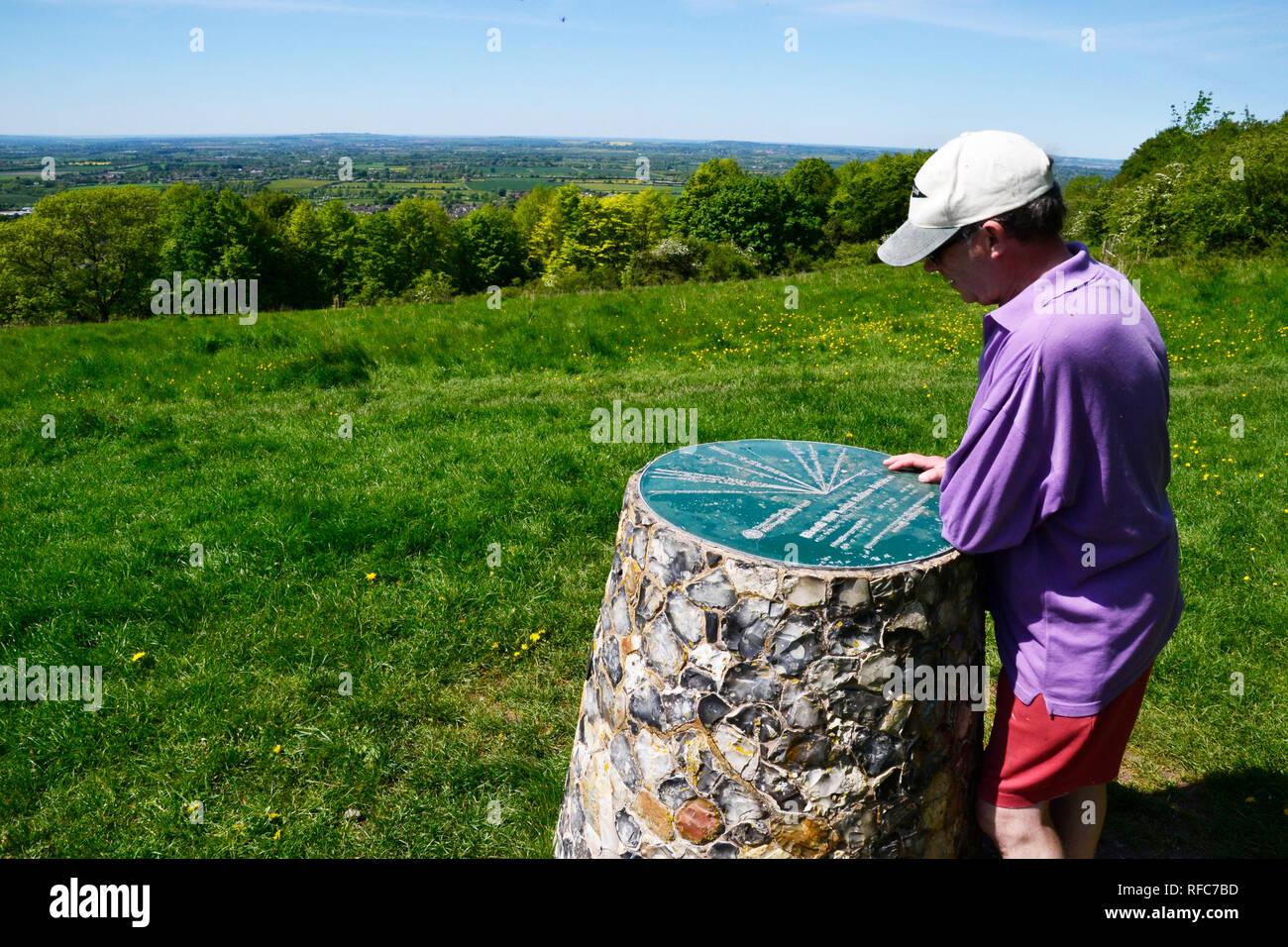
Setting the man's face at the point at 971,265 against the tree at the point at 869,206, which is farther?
the tree at the point at 869,206

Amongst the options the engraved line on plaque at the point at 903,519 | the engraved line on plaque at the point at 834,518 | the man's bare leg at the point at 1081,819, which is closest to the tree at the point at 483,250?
the engraved line on plaque at the point at 834,518

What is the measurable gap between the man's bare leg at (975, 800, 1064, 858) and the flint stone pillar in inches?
7.0

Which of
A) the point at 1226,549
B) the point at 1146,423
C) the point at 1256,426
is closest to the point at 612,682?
the point at 1146,423

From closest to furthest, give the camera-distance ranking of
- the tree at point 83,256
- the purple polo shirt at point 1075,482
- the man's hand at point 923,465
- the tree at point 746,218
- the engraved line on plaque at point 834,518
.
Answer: the purple polo shirt at point 1075,482 < the engraved line on plaque at point 834,518 < the man's hand at point 923,465 < the tree at point 83,256 < the tree at point 746,218

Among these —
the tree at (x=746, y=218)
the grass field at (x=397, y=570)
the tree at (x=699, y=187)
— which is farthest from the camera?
the tree at (x=699, y=187)

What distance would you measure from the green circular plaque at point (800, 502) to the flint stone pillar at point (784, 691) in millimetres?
13

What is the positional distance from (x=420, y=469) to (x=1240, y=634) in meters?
6.66

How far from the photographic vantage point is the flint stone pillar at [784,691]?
2.81 meters

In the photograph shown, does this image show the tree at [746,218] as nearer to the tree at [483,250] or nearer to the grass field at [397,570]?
the tree at [483,250]

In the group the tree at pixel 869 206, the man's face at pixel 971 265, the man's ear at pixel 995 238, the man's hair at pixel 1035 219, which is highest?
the tree at pixel 869 206

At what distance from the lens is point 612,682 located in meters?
3.26

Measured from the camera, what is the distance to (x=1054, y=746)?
278 cm
